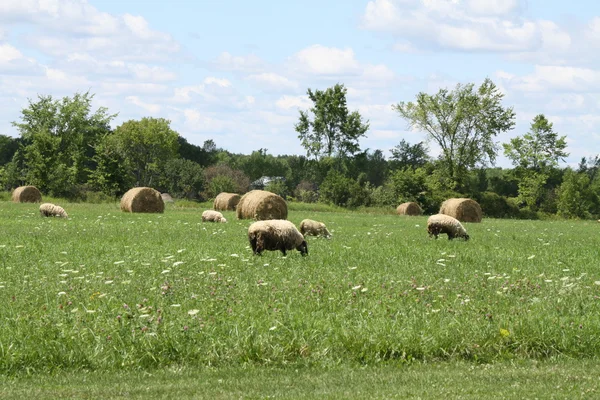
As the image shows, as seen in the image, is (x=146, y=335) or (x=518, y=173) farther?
(x=518, y=173)

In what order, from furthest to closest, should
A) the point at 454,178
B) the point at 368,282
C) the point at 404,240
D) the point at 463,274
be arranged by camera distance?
the point at 454,178
the point at 404,240
the point at 463,274
the point at 368,282

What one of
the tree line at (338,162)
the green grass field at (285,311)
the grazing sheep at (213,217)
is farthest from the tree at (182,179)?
the green grass field at (285,311)

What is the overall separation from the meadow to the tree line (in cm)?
6068

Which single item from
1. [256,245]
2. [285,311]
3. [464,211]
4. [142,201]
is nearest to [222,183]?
[142,201]

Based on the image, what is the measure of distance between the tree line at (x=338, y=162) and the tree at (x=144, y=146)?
0.15 meters

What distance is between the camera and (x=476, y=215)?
5078 centimetres

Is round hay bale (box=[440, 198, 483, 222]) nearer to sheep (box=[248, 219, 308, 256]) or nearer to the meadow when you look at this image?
the meadow

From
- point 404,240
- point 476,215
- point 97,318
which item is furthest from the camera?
point 476,215

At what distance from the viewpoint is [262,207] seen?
3772 centimetres

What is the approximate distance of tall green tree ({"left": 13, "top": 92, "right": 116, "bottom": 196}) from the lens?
89.5 meters

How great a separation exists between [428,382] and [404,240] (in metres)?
16.2

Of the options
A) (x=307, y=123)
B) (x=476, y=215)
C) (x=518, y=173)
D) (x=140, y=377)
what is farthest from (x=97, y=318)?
(x=518, y=173)

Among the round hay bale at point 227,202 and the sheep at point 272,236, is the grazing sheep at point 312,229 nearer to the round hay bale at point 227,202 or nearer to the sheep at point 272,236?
the sheep at point 272,236

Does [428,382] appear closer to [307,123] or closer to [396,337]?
[396,337]
